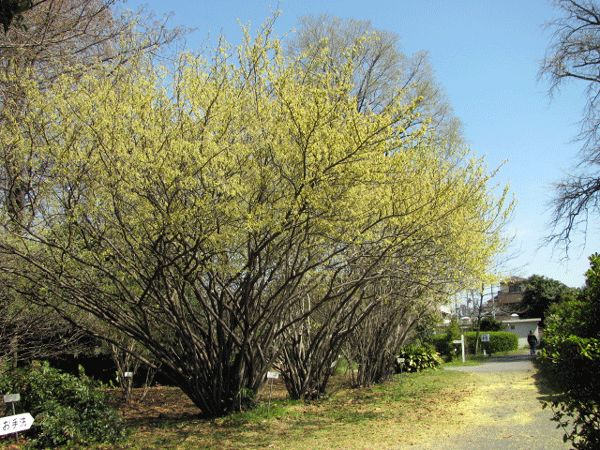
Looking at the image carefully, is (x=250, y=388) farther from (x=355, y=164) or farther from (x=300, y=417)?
(x=355, y=164)

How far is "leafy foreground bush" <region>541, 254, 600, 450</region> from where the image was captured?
4.09m

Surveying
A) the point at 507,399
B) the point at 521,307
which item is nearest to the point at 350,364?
the point at 507,399

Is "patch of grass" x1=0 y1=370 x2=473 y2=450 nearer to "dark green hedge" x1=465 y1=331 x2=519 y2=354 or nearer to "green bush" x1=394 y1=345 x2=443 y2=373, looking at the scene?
"green bush" x1=394 y1=345 x2=443 y2=373

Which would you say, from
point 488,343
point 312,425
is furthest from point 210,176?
point 488,343

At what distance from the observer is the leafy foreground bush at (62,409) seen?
745 cm

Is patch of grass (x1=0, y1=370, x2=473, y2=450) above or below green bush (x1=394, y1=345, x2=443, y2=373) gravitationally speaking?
below

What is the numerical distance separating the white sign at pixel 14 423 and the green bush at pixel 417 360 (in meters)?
15.5

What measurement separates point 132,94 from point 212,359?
4.84 meters

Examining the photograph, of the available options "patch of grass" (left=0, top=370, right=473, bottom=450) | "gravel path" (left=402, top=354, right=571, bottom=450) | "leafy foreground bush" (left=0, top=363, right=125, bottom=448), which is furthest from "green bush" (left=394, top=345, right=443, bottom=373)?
"leafy foreground bush" (left=0, top=363, right=125, bottom=448)

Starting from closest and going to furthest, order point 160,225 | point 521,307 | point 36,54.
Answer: point 160,225, point 36,54, point 521,307

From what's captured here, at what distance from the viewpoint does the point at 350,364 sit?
46.6 feet

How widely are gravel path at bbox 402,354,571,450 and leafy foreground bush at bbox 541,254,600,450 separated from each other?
42 cm

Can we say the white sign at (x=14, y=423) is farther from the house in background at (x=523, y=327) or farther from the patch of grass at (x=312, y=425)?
the house in background at (x=523, y=327)

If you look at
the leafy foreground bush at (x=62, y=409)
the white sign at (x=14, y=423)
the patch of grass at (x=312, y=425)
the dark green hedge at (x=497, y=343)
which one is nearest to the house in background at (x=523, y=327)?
the dark green hedge at (x=497, y=343)
